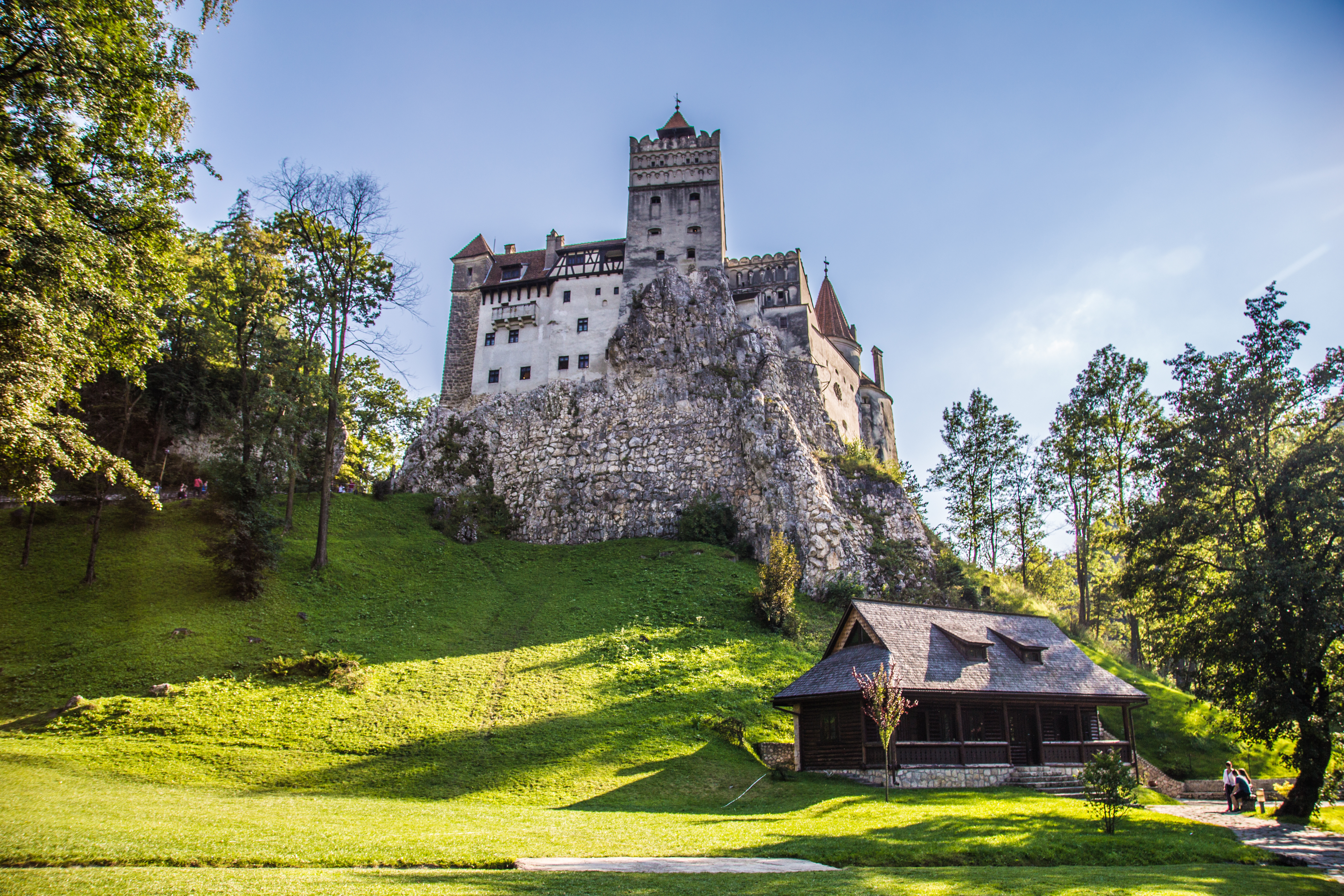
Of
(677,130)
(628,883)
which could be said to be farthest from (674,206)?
(628,883)

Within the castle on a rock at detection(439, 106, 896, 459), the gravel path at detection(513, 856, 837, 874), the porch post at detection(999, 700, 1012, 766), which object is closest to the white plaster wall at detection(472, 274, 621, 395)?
the castle on a rock at detection(439, 106, 896, 459)

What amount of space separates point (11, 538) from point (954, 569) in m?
49.7

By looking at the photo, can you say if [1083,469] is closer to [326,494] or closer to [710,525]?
[710,525]

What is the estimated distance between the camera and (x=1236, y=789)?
23.3m

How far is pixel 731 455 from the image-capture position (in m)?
48.1

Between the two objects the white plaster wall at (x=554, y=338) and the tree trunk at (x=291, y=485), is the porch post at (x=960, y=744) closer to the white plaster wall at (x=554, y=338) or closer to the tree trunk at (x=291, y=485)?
the tree trunk at (x=291, y=485)

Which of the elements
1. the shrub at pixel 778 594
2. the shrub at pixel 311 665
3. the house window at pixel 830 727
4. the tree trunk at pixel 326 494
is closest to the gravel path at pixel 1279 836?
the house window at pixel 830 727

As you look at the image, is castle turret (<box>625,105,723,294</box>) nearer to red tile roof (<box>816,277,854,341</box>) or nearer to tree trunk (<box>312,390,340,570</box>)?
red tile roof (<box>816,277,854,341</box>)

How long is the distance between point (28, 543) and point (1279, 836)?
45.7m

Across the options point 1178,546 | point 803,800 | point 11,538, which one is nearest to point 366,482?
point 11,538

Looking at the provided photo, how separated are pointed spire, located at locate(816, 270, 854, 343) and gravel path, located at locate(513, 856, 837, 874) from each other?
53.3m

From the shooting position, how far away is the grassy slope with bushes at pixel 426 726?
14.0 metres

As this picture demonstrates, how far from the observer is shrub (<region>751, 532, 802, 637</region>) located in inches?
1394

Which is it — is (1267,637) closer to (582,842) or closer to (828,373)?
(582,842)
